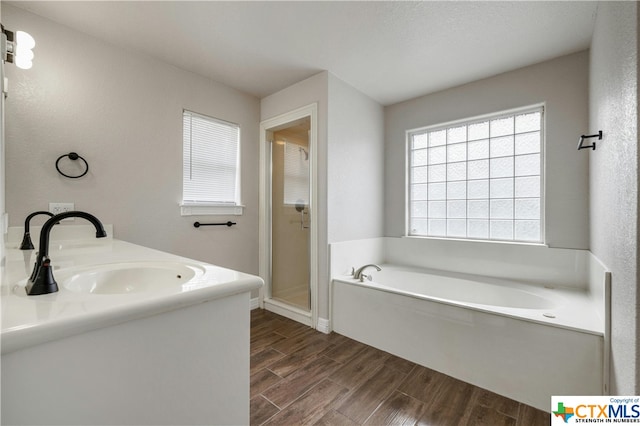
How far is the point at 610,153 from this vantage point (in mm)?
1331

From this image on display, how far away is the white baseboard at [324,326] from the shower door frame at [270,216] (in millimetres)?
48

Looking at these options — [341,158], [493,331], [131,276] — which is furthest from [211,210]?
[493,331]

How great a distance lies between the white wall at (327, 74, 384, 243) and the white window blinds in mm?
1068

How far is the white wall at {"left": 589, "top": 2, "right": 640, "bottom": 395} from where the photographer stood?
93cm

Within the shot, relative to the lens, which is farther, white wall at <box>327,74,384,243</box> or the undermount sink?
white wall at <box>327,74,384,243</box>

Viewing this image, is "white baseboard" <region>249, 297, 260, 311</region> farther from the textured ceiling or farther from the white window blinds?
the textured ceiling

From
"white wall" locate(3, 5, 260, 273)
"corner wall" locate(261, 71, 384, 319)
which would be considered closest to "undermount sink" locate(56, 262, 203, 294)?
"white wall" locate(3, 5, 260, 273)

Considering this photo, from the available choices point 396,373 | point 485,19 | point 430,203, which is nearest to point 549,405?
point 396,373

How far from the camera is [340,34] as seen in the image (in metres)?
1.97

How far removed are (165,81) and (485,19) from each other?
8.28ft

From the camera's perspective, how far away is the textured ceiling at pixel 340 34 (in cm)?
172

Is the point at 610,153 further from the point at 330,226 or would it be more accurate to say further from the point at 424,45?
the point at 330,226

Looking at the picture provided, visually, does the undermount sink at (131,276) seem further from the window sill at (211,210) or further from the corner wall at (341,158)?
the corner wall at (341,158)

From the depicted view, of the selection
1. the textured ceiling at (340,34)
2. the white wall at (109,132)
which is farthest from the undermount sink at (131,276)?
the textured ceiling at (340,34)
